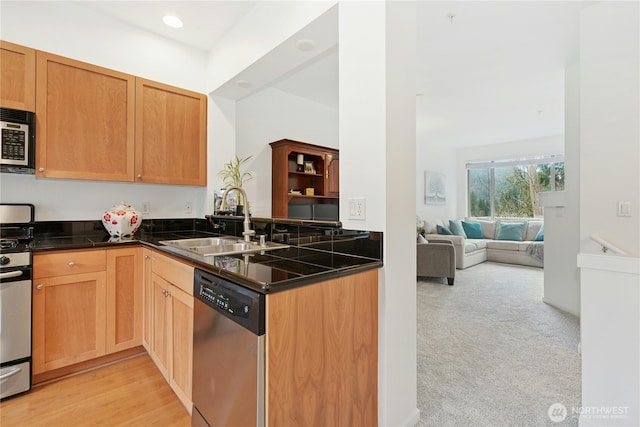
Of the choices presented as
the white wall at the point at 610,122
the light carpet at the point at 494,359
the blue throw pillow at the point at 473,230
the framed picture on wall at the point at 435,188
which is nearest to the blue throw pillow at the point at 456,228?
the blue throw pillow at the point at 473,230

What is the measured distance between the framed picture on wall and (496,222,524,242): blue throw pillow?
142cm

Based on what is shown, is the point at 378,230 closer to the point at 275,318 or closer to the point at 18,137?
the point at 275,318

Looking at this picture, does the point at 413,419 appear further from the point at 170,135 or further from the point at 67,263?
the point at 170,135

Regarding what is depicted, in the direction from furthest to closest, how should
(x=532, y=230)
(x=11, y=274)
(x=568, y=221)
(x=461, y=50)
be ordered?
(x=532, y=230) < (x=568, y=221) < (x=461, y=50) < (x=11, y=274)

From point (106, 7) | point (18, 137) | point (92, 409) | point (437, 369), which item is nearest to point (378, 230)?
point (437, 369)

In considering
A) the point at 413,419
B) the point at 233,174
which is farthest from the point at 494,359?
the point at 233,174

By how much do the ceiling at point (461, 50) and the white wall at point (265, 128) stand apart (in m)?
0.20

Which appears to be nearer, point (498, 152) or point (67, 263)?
point (67, 263)

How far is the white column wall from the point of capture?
142 centimetres

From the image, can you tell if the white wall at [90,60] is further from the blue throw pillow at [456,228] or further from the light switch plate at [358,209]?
the blue throw pillow at [456,228]

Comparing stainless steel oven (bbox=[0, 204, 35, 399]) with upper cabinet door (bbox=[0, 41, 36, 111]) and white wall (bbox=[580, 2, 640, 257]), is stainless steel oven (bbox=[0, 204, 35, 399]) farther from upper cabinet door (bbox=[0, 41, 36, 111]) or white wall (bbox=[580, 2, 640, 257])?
white wall (bbox=[580, 2, 640, 257])

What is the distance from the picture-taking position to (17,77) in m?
2.05

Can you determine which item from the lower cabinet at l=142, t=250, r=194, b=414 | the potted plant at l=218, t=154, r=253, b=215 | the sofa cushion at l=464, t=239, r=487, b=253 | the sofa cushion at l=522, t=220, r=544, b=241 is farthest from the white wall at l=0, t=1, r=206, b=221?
the sofa cushion at l=522, t=220, r=544, b=241

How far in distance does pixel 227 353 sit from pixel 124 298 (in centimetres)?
145
